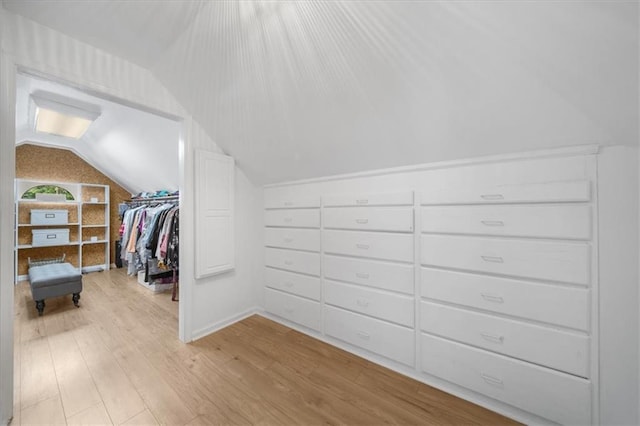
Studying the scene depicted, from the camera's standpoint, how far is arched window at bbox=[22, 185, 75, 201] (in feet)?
14.0

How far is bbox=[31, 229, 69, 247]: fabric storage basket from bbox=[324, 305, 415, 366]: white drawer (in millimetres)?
5441

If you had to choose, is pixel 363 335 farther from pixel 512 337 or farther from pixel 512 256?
pixel 512 256

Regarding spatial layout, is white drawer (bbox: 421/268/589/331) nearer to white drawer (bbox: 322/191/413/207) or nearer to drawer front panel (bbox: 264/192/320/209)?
white drawer (bbox: 322/191/413/207)

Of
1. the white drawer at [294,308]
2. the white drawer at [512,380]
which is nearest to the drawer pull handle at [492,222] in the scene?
the white drawer at [512,380]

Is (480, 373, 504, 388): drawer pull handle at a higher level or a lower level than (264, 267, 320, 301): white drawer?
lower

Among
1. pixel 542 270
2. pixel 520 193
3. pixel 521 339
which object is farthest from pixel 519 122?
pixel 521 339

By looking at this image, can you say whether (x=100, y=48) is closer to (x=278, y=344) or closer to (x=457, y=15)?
(x=457, y=15)

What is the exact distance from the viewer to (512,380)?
141 centimetres

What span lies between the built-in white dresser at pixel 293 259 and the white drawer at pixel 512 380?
1.10 meters

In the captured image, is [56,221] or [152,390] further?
[56,221]

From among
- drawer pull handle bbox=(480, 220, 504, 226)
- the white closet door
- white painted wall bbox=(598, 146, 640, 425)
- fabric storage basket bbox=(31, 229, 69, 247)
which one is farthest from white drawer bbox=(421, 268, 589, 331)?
fabric storage basket bbox=(31, 229, 69, 247)

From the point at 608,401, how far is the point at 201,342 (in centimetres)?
285

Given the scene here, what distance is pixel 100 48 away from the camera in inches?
69.2

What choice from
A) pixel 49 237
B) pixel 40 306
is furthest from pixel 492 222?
pixel 49 237
